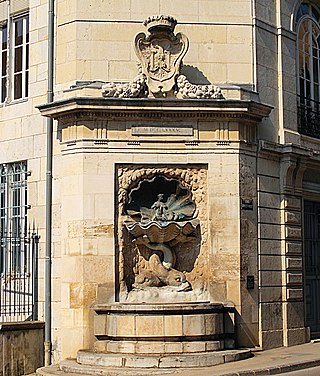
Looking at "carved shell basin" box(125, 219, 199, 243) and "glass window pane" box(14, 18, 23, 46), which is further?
"glass window pane" box(14, 18, 23, 46)

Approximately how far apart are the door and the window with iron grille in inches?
252

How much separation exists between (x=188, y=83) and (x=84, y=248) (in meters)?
3.84

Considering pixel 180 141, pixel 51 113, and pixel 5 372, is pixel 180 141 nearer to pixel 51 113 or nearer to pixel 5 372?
pixel 51 113

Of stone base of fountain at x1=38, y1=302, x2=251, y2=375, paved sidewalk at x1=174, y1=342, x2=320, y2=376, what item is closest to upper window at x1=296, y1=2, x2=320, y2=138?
paved sidewalk at x1=174, y1=342, x2=320, y2=376

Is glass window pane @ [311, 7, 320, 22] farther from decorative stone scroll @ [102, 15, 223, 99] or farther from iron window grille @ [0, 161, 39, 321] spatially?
iron window grille @ [0, 161, 39, 321]

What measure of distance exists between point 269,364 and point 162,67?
6133 mm

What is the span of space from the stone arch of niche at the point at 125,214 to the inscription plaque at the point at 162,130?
638mm

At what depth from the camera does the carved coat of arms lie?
1628 centimetres

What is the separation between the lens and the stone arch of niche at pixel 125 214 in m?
16.0

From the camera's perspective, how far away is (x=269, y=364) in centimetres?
1459

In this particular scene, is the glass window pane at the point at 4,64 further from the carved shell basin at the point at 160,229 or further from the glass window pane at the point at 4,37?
the carved shell basin at the point at 160,229

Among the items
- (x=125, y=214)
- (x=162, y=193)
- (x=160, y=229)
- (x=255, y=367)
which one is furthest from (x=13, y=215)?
(x=255, y=367)

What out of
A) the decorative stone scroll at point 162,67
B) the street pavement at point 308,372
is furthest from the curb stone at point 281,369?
the decorative stone scroll at point 162,67

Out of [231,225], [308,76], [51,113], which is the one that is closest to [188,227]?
[231,225]
